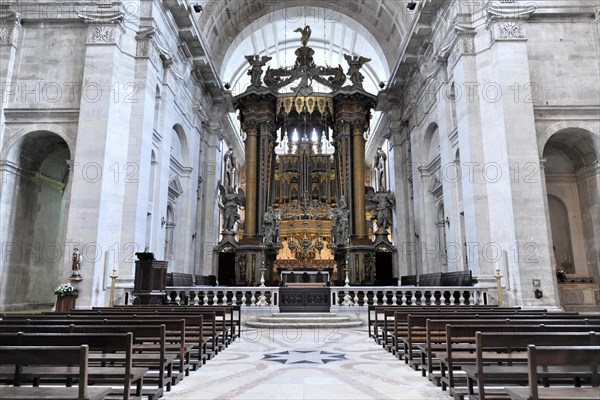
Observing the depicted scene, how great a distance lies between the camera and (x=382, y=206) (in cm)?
2073

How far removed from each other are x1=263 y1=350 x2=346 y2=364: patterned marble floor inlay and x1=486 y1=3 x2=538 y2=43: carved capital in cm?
1006

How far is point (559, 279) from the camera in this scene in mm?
12320

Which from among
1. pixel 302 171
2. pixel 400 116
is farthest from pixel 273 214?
pixel 400 116

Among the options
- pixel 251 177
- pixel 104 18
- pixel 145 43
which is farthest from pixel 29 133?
pixel 251 177

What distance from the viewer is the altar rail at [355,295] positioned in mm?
11234

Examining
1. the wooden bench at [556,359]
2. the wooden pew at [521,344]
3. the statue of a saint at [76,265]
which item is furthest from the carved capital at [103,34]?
the wooden bench at [556,359]

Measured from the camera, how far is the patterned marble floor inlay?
605 centimetres

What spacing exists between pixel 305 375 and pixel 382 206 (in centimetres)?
1617

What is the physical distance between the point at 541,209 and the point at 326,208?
10.5 meters

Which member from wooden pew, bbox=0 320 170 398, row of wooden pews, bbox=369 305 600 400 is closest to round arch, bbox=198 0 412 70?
row of wooden pews, bbox=369 305 600 400

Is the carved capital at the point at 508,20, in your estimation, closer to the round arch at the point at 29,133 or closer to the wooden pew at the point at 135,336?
the wooden pew at the point at 135,336

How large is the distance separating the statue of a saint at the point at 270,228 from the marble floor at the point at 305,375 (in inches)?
427

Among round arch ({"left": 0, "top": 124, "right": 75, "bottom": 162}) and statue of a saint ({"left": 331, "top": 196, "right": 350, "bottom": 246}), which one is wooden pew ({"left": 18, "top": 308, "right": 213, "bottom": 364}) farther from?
statue of a saint ({"left": 331, "top": 196, "right": 350, "bottom": 246})

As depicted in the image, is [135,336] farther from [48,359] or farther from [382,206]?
[382,206]
